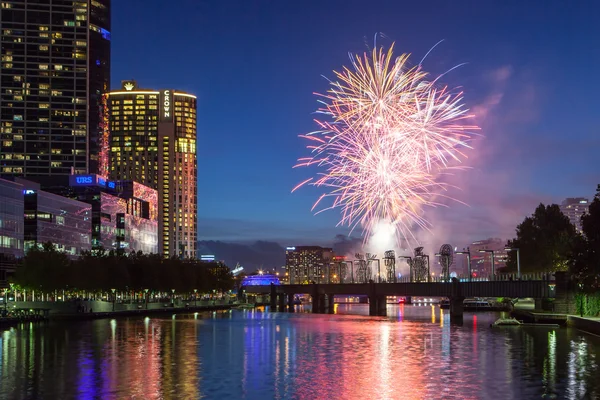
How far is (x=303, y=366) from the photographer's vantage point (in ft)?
241

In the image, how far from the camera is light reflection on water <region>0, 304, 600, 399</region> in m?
57.0

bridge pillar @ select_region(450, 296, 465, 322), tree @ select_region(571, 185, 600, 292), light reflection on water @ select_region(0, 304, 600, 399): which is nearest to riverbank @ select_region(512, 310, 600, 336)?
light reflection on water @ select_region(0, 304, 600, 399)

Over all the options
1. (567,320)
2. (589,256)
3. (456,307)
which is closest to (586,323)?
(589,256)

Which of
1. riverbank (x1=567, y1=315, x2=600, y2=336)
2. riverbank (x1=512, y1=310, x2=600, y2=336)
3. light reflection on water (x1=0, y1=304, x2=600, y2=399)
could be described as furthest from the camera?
riverbank (x1=512, y1=310, x2=600, y2=336)

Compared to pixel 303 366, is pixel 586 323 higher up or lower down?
higher up

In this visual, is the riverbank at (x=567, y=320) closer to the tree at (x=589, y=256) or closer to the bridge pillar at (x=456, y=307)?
the tree at (x=589, y=256)

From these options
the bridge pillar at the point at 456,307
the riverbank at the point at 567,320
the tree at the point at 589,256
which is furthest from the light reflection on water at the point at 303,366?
the bridge pillar at the point at 456,307

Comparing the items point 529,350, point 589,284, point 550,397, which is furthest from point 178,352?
point 589,284

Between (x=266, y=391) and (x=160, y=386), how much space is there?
748 centimetres

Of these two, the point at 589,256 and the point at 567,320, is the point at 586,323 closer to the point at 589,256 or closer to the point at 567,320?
the point at 589,256

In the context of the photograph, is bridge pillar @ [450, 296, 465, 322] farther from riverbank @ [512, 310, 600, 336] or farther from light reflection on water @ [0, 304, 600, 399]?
light reflection on water @ [0, 304, 600, 399]

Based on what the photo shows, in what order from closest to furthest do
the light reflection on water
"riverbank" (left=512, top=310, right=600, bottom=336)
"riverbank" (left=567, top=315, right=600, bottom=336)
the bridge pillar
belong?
1. the light reflection on water
2. "riverbank" (left=567, top=315, right=600, bottom=336)
3. "riverbank" (left=512, top=310, right=600, bottom=336)
4. the bridge pillar

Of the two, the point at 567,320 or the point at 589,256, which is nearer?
the point at 589,256

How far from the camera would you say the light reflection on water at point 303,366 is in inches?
2244
